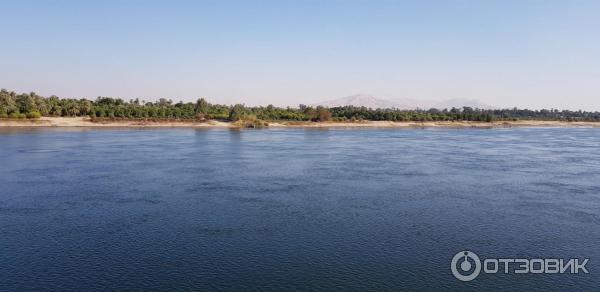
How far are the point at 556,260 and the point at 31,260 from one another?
20.2 metres

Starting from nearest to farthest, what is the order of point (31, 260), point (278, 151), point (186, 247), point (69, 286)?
point (69, 286) → point (31, 260) → point (186, 247) → point (278, 151)

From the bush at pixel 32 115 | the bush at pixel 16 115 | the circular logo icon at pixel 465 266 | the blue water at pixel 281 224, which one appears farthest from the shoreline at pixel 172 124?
the circular logo icon at pixel 465 266

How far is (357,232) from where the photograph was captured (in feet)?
70.6

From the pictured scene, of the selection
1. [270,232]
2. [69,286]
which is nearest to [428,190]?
[270,232]

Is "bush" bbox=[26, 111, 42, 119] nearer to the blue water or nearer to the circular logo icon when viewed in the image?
the blue water

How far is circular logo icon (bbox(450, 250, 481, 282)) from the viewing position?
16922 mm

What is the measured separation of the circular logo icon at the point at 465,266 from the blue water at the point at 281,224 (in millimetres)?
366

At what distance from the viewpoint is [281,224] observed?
73.9ft

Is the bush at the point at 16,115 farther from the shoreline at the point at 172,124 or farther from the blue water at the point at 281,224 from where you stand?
the blue water at the point at 281,224

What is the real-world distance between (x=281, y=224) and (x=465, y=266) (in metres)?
8.67

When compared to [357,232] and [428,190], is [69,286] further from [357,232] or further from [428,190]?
[428,190]

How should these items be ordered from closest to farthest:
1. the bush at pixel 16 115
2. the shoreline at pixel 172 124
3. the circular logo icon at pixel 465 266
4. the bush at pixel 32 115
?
the circular logo icon at pixel 465 266
the bush at pixel 16 115
the shoreline at pixel 172 124
the bush at pixel 32 115

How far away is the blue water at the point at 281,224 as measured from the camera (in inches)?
648

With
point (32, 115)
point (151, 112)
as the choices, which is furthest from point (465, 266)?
point (151, 112)
